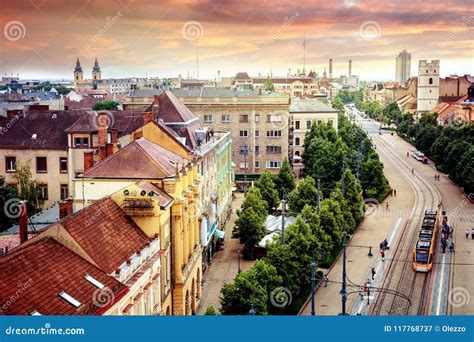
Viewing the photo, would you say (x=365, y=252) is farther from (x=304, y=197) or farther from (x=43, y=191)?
(x=43, y=191)

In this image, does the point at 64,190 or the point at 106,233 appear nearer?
the point at 106,233

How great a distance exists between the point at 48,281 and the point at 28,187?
71.8ft

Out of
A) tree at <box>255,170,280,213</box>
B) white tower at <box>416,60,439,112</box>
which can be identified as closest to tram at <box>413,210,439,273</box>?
tree at <box>255,170,280,213</box>

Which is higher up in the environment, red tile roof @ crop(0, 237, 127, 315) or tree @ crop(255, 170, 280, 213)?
red tile roof @ crop(0, 237, 127, 315)

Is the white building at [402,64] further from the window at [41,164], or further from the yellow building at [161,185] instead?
the window at [41,164]

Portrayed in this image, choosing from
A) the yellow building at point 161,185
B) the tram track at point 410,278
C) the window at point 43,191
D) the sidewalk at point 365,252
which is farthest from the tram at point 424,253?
the window at point 43,191

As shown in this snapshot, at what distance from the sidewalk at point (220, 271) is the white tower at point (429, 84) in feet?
218

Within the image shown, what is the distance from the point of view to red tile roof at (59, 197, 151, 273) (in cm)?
1652

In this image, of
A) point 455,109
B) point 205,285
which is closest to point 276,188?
point 205,285

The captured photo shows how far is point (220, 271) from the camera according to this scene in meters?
31.1

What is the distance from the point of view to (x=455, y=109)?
3056 inches

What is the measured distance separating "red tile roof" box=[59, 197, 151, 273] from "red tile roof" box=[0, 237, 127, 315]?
545 mm

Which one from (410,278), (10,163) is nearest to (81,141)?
(10,163)

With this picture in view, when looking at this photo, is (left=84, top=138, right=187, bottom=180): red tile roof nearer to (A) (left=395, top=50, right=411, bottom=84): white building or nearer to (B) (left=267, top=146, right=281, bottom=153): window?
(A) (left=395, top=50, right=411, bottom=84): white building
